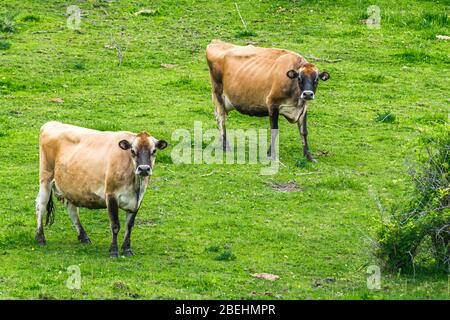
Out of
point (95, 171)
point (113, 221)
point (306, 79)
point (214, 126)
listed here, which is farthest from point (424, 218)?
point (214, 126)

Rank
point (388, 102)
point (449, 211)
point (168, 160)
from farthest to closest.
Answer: point (388, 102), point (168, 160), point (449, 211)

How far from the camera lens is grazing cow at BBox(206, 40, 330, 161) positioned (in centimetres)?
2459

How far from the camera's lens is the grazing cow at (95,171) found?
19.0 m

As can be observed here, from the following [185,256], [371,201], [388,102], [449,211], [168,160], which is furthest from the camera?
[388,102]

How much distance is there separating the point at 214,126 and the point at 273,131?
7.35 ft

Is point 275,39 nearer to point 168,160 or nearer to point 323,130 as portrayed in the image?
point 323,130

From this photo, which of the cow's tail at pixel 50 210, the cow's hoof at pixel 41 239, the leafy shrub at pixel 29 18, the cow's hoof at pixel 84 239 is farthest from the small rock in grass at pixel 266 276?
the leafy shrub at pixel 29 18

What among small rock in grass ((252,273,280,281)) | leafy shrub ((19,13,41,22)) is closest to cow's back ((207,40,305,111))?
small rock in grass ((252,273,280,281))

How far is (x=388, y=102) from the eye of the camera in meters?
28.9

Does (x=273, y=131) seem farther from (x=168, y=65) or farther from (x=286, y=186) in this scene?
(x=168, y=65)

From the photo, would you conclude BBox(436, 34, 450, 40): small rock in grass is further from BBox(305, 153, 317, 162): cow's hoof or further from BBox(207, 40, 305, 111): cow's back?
BBox(305, 153, 317, 162): cow's hoof
